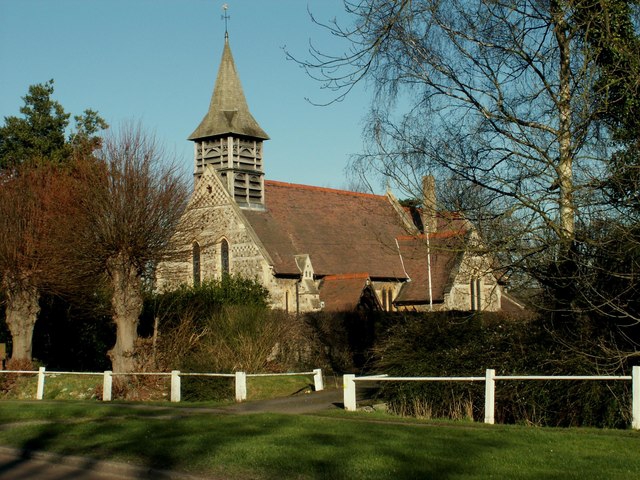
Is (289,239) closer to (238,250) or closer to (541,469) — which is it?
(238,250)

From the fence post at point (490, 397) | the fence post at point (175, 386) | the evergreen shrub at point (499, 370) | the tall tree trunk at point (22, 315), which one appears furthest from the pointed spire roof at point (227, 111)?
the fence post at point (490, 397)

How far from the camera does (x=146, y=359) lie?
2491 cm

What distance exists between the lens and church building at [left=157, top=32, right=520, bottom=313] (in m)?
40.5

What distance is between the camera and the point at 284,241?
139ft

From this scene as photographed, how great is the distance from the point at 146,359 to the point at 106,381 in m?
2.22

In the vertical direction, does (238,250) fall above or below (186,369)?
above

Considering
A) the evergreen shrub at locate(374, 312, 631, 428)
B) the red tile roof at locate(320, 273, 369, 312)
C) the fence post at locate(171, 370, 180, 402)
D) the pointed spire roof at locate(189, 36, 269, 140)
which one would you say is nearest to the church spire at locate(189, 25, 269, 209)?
the pointed spire roof at locate(189, 36, 269, 140)

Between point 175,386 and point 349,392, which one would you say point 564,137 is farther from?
point 175,386

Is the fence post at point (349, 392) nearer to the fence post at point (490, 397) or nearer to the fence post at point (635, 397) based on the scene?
the fence post at point (490, 397)

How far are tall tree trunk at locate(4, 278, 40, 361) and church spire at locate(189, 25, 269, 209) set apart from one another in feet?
46.9

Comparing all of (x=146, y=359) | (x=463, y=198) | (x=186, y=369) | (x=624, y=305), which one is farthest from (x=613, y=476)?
(x=146, y=359)

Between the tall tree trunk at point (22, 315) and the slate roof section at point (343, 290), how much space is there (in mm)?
13167

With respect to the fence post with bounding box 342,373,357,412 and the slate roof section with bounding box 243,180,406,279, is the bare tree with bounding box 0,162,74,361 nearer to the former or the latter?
the slate roof section with bounding box 243,180,406,279

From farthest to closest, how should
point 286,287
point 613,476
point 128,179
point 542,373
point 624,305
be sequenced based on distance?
point 286,287 → point 128,179 → point 542,373 → point 624,305 → point 613,476
